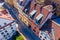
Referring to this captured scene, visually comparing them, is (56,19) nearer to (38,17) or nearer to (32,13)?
(38,17)

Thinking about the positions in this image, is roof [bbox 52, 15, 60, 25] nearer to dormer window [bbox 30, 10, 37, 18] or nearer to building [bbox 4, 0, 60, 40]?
building [bbox 4, 0, 60, 40]

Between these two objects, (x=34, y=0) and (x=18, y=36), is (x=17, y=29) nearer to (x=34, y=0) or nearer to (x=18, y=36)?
(x=18, y=36)

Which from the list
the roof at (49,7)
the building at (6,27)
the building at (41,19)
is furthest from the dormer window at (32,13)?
the building at (6,27)

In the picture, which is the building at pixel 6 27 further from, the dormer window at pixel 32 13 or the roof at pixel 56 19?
the roof at pixel 56 19

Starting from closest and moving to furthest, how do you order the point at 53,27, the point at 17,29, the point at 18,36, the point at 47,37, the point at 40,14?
the point at 53,27 < the point at 47,37 < the point at 40,14 < the point at 18,36 < the point at 17,29

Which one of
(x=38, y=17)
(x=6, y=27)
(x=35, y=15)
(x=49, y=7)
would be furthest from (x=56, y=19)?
(x=6, y=27)

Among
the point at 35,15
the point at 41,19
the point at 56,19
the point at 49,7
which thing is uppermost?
the point at 49,7

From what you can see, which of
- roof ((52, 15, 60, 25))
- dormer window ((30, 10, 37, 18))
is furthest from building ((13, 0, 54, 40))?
roof ((52, 15, 60, 25))

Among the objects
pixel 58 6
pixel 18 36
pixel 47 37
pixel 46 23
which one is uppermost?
pixel 58 6

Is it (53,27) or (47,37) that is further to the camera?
(47,37)

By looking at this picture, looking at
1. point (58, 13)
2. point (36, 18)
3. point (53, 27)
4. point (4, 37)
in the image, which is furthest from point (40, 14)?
point (4, 37)

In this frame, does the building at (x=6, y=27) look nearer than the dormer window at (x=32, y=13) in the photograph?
Yes
